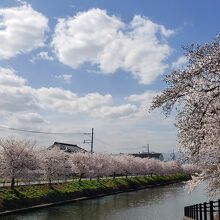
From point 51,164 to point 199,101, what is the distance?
45.7m

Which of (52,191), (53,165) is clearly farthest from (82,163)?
(52,191)

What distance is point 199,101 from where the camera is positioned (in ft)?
45.1

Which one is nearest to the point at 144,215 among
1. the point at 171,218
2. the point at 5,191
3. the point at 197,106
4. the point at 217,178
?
the point at 171,218

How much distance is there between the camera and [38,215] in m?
36.0

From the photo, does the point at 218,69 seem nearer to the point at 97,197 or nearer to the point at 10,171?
the point at 10,171

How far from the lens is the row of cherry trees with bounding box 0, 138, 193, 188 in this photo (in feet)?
151

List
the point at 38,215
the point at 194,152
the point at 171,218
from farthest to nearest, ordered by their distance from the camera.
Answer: the point at 38,215, the point at 171,218, the point at 194,152

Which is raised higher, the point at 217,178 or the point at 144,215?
the point at 217,178

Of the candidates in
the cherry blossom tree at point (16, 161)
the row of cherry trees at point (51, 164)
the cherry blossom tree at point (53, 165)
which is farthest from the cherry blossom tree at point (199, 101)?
the cherry blossom tree at point (53, 165)

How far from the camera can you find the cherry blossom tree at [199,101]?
12977 mm

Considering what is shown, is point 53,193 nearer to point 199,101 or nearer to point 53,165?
point 53,165

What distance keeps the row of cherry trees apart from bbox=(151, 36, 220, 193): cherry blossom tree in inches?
617

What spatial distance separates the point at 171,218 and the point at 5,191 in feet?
57.0

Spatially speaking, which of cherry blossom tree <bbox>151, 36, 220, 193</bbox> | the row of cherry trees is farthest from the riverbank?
cherry blossom tree <bbox>151, 36, 220, 193</bbox>
